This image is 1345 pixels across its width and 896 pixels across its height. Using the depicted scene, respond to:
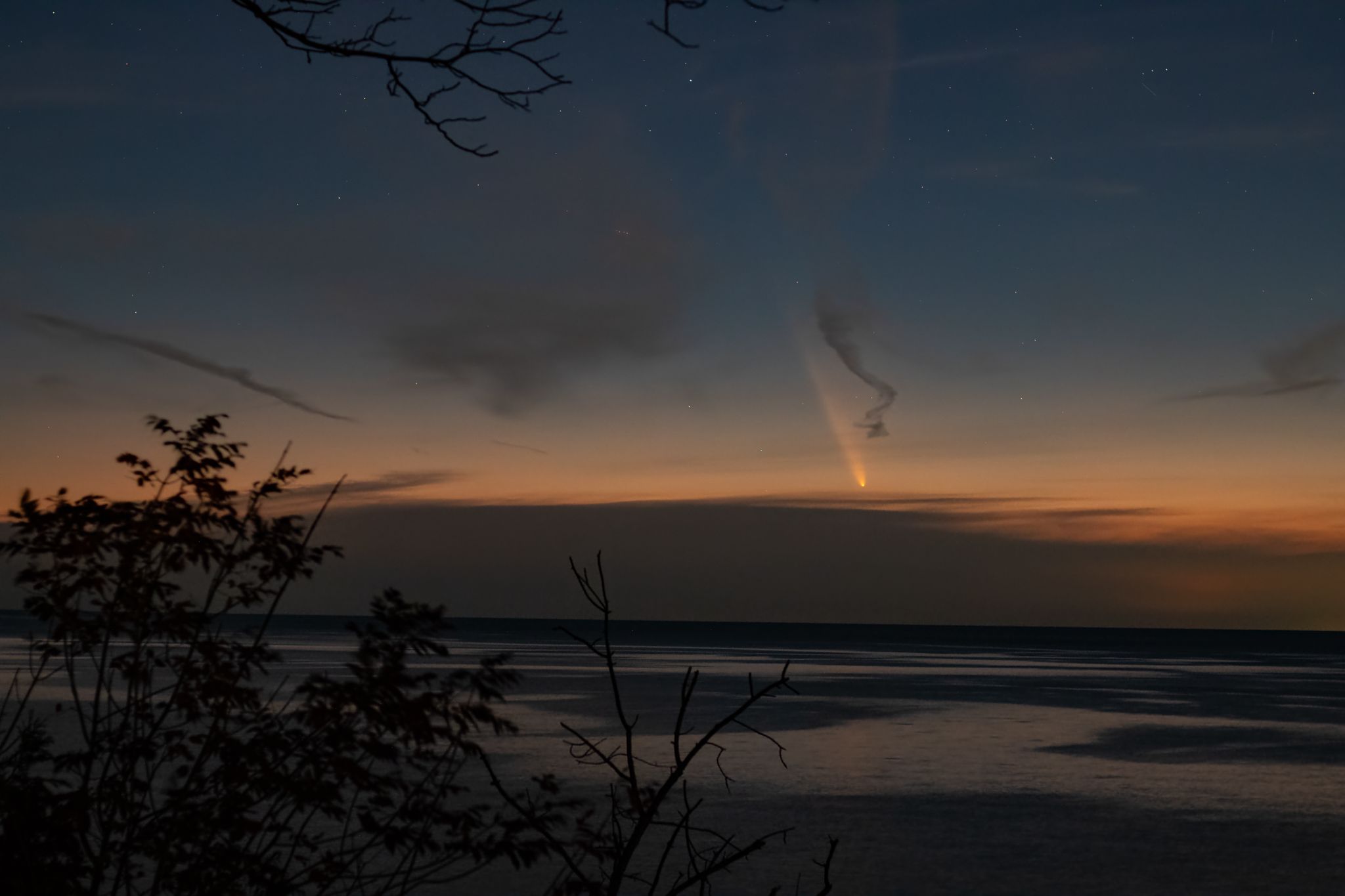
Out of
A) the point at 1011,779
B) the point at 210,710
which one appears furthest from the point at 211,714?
the point at 1011,779

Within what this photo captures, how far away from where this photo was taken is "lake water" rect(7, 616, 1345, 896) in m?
15.9

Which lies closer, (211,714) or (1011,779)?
(211,714)

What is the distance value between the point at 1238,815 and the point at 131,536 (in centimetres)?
1854

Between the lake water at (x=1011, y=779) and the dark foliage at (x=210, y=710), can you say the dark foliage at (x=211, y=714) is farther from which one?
the lake water at (x=1011, y=779)

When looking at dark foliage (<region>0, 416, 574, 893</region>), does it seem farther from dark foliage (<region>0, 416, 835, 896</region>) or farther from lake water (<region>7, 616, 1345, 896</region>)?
lake water (<region>7, 616, 1345, 896</region>)

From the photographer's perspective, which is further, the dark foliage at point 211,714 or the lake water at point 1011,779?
the lake water at point 1011,779

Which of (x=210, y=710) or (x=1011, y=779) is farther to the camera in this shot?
(x=1011, y=779)

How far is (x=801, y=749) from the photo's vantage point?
27297 mm

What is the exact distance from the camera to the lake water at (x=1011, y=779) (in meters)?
15.9

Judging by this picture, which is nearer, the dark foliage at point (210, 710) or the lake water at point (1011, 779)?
the dark foliage at point (210, 710)

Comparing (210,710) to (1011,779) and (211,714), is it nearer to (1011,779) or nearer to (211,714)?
(211,714)

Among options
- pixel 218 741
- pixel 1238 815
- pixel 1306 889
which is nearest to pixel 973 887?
pixel 1306 889

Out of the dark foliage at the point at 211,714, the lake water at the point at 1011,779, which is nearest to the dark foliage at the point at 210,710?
the dark foliage at the point at 211,714

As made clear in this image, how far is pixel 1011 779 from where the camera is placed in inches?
927
